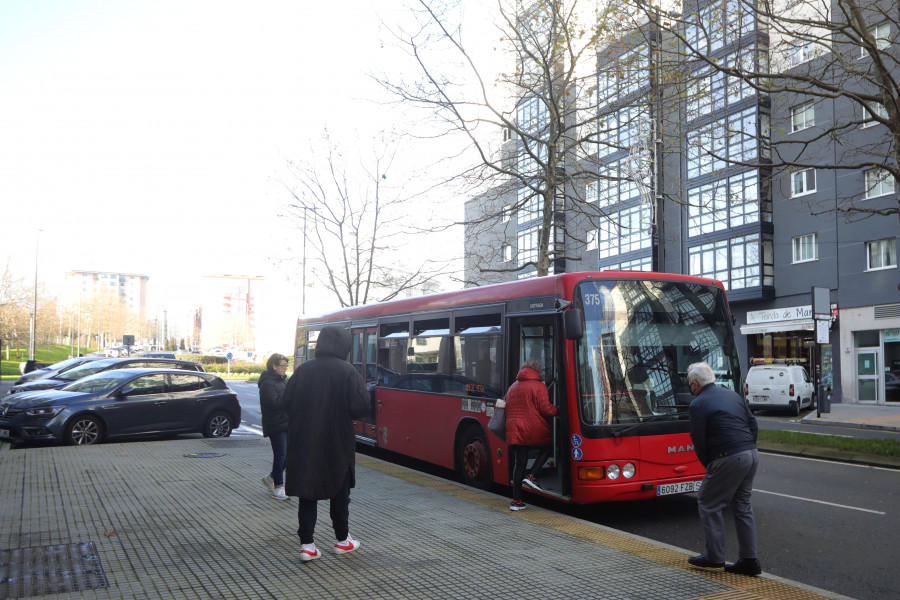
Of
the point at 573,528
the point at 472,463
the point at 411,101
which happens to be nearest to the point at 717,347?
the point at 573,528

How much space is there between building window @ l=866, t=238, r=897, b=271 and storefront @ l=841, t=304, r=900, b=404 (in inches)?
62.6

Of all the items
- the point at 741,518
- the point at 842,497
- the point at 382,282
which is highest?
the point at 382,282

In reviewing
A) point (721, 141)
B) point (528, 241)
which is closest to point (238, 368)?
point (528, 241)

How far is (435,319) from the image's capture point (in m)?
11.1

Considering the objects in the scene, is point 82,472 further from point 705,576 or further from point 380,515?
point 705,576

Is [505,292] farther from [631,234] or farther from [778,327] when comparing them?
[631,234]

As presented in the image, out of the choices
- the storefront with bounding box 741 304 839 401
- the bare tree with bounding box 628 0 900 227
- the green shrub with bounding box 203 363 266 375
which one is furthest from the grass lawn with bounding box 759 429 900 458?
the green shrub with bounding box 203 363 266 375

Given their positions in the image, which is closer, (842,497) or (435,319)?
(842,497)

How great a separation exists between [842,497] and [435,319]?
5969 millimetres

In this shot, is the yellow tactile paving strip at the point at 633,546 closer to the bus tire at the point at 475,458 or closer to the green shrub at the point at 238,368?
the bus tire at the point at 475,458

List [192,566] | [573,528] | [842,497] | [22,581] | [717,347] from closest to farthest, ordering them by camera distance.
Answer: [22,581], [192,566], [573,528], [717,347], [842,497]

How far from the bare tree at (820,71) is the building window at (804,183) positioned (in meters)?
0.68

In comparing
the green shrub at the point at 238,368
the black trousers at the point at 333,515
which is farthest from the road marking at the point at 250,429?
the green shrub at the point at 238,368

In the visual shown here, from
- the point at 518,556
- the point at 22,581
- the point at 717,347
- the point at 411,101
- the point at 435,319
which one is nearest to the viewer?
the point at 22,581
